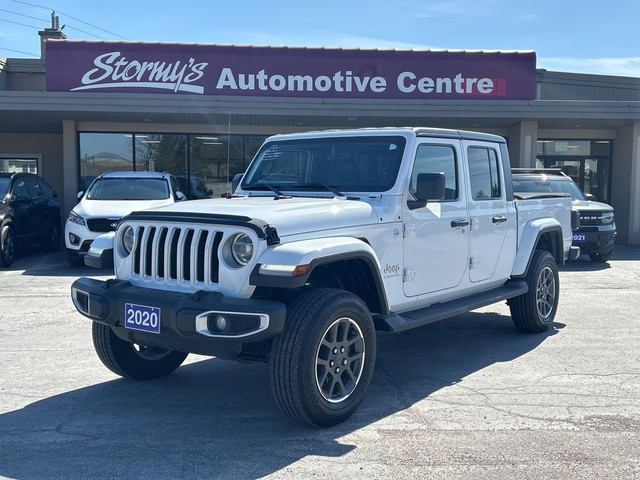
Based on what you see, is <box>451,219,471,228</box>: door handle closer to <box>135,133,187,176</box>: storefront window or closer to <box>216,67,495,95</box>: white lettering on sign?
<box>216,67,495,95</box>: white lettering on sign

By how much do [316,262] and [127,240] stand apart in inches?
61.0

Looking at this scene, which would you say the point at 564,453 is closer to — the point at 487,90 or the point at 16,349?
the point at 16,349

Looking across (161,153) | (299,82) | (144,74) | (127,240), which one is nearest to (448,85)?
(299,82)

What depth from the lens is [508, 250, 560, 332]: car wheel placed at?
7.14 metres

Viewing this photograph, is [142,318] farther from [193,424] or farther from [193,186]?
[193,186]

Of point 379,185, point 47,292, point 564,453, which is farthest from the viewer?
point 47,292

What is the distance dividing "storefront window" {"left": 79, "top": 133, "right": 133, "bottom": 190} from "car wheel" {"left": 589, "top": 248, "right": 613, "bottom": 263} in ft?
35.6

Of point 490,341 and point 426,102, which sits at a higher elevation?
point 426,102

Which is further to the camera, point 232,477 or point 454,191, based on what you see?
point 454,191

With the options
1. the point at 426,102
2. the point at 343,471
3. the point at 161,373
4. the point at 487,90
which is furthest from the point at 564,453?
the point at 487,90

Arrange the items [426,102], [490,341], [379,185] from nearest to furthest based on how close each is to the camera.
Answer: [379,185], [490,341], [426,102]

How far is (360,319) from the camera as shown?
468cm

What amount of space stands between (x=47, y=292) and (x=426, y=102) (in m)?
8.94

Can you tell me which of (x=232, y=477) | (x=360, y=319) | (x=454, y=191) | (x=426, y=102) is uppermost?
Answer: (x=426, y=102)
